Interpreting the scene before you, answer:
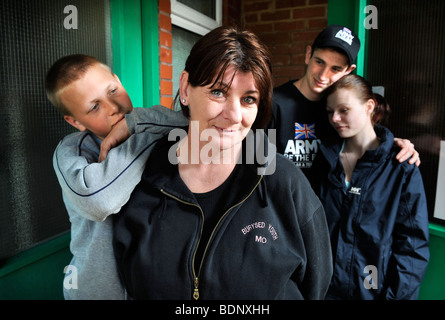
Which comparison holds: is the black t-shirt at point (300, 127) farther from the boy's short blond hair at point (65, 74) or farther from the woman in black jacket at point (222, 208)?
the boy's short blond hair at point (65, 74)

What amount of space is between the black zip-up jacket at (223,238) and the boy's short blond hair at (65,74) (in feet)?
1.43

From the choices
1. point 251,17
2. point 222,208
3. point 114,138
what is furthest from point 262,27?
point 222,208

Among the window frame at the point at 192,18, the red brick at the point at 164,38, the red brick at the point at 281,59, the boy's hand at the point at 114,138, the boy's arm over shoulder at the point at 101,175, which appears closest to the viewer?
the boy's arm over shoulder at the point at 101,175

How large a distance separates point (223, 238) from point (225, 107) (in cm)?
43

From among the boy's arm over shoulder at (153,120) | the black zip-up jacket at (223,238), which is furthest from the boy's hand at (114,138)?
the black zip-up jacket at (223,238)

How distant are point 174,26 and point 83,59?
4.83 feet

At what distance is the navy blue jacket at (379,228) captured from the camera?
1.52 m

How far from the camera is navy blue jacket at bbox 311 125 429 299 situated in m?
1.52

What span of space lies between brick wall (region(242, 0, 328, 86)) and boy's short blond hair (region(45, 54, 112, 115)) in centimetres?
248

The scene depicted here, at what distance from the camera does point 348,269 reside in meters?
1.60

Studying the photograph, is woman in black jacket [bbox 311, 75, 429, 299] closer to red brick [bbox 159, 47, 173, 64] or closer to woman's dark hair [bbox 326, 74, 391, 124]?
woman's dark hair [bbox 326, 74, 391, 124]

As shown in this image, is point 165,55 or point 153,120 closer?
point 153,120

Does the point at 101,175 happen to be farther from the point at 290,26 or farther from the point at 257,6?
the point at 257,6

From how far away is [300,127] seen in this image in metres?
1.85
